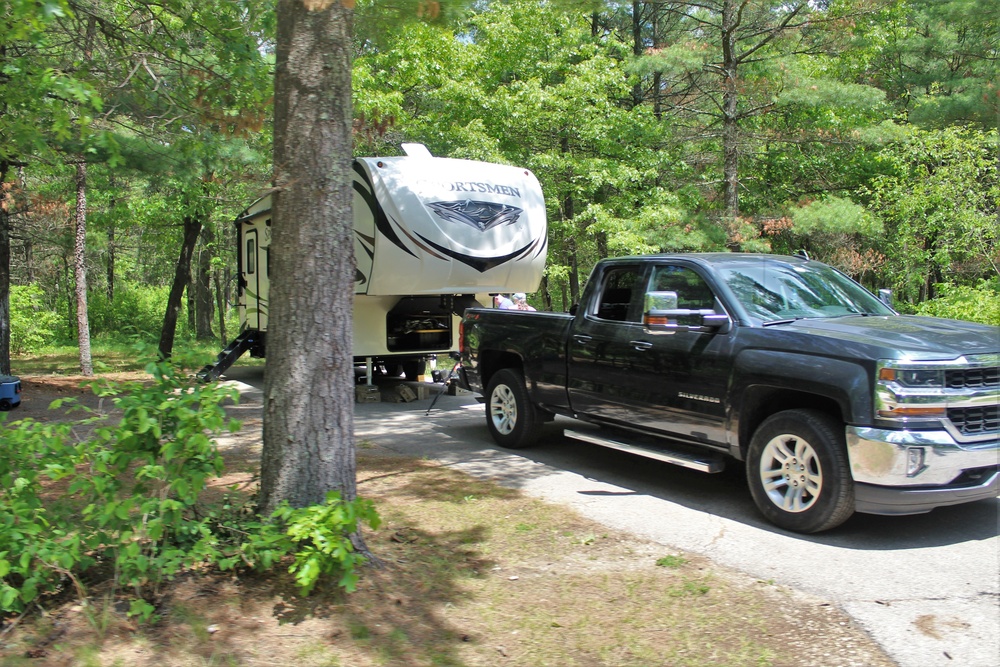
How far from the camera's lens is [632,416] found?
6.76m

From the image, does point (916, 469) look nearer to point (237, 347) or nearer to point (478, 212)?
point (478, 212)

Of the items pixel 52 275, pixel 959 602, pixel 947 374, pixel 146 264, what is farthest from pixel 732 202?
pixel 146 264

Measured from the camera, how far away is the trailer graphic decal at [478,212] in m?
10.8

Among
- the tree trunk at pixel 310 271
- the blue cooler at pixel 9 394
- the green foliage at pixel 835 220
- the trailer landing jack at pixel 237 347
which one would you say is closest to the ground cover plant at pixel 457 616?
the tree trunk at pixel 310 271

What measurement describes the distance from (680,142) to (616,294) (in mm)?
13672

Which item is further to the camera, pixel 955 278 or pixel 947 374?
pixel 955 278

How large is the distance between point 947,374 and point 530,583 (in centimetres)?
292

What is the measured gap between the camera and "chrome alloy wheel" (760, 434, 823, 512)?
5266 mm

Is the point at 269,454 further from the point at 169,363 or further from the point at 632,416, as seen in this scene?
the point at 632,416

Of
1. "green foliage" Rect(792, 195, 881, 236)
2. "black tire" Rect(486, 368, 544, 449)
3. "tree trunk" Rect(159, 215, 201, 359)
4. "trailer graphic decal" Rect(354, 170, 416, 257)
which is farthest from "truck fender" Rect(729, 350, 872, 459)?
"tree trunk" Rect(159, 215, 201, 359)

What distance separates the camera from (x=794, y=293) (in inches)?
251

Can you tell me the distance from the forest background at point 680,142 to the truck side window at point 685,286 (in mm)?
6031

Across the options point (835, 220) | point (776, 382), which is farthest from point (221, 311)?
point (776, 382)

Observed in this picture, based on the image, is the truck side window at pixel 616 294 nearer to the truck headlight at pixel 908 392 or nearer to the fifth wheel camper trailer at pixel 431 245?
the truck headlight at pixel 908 392
